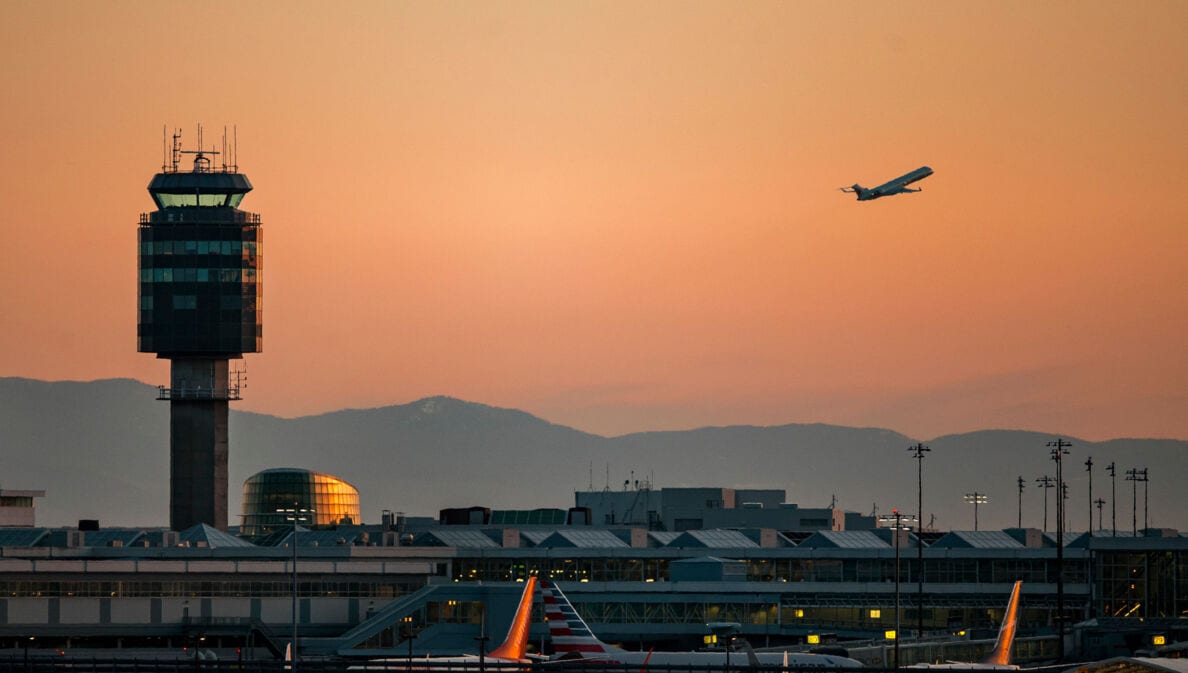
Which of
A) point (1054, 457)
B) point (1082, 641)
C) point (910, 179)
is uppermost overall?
point (910, 179)

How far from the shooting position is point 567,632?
491 feet

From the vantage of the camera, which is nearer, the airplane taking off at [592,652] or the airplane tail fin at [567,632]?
the airplane taking off at [592,652]

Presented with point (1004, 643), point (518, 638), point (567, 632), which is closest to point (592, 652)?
point (567, 632)

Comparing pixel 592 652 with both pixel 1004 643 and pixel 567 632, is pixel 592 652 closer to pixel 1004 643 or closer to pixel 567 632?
pixel 567 632

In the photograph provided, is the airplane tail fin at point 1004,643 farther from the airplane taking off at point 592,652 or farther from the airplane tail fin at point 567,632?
the airplane tail fin at point 567,632

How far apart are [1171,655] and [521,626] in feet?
148

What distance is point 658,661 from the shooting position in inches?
5571

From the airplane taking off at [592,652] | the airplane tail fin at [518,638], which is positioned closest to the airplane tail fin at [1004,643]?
the airplane taking off at [592,652]

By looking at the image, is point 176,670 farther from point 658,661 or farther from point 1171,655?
point 1171,655

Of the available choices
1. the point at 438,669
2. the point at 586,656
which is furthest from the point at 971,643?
the point at 438,669

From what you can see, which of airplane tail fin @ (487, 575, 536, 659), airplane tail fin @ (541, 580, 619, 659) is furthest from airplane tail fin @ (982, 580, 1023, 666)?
airplane tail fin @ (487, 575, 536, 659)

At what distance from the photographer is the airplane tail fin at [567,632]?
5827 inches

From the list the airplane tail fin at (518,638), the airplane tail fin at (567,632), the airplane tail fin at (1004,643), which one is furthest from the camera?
the airplane tail fin at (1004,643)

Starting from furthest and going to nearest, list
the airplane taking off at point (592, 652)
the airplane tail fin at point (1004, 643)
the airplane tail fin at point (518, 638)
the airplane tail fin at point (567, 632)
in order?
1. the airplane tail fin at point (1004, 643)
2. the airplane tail fin at point (567, 632)
3. the airplane tail fin at point (518, 638)
4. the airplane taking off at point (592, 652)
